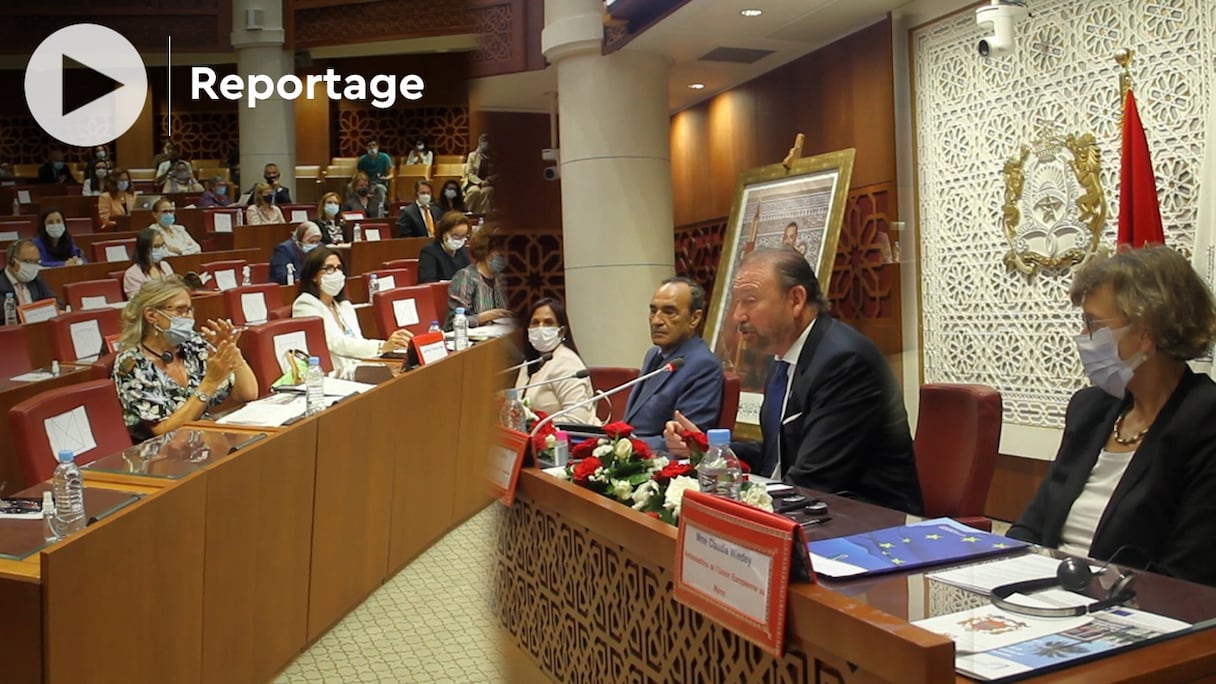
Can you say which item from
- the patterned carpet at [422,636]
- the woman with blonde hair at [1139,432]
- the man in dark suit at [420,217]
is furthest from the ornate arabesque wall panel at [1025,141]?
the man in dark suit at [420,217]

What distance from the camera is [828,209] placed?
4.49 meters

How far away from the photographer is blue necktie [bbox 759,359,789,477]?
6.86 ft

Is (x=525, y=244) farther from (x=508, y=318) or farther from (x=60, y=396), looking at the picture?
(x=508, y=318)

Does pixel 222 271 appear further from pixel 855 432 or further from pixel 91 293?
pixel 855 432

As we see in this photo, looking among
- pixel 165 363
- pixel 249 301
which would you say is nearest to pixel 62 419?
pixel 165 363

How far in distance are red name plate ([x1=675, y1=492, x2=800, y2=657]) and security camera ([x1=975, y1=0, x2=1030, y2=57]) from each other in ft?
9.64

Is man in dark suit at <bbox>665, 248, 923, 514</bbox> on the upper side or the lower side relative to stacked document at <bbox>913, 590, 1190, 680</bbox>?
upper

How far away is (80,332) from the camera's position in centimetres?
447

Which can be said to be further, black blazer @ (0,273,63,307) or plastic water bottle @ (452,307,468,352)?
black blazer @ (0,273,63,307)

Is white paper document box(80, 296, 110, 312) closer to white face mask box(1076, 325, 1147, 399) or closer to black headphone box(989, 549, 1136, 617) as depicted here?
white face mask box(1076, 325, 1147, 399)

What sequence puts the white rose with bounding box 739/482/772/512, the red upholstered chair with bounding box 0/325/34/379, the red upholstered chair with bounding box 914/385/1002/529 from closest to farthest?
the white rose with bounding box 739/482/772/512 → the red upholstered chair with bounding box 914/385/1002/529 → the red upholstered chair with bounding box 0/325/34/379

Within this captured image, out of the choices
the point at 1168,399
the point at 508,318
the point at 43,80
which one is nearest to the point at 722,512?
the point at 508,318

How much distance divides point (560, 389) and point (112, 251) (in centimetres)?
574

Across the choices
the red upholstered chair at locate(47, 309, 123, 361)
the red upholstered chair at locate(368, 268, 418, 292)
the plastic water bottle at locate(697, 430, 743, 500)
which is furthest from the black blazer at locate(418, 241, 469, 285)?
the plastic water bottle at locate(697, 430, 743, 500)
